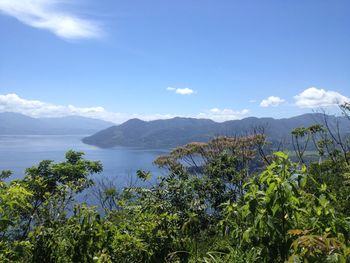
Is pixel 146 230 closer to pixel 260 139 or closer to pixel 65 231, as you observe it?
pixel 65 231

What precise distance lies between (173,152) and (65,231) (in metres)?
12.6

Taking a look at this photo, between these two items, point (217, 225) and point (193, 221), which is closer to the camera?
point (217, 225)

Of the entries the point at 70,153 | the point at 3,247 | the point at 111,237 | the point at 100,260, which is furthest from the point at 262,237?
the point at 70,153

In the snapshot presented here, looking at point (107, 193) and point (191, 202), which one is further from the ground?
point (191, 202)

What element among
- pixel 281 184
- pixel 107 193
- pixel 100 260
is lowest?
pixel 107 193

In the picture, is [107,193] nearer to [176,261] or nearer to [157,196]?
[157,196]

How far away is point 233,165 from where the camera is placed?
10289 millimetres

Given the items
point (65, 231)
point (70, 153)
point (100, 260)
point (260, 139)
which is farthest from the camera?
point (70, 153)

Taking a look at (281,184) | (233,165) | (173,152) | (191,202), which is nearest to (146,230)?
(281,184)

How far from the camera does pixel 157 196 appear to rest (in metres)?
6.11

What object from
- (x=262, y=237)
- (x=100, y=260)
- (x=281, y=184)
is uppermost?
(x=281, y=184)

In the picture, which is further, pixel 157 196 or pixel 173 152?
pixel 173 152

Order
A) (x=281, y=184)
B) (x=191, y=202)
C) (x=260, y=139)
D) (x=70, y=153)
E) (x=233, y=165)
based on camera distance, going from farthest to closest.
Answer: (x=70, y=153) < (x=260, y=139) < (x=233, y=165) < (x=191, y=202) < (x=281, y=184)

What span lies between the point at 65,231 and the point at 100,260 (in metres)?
0.46
